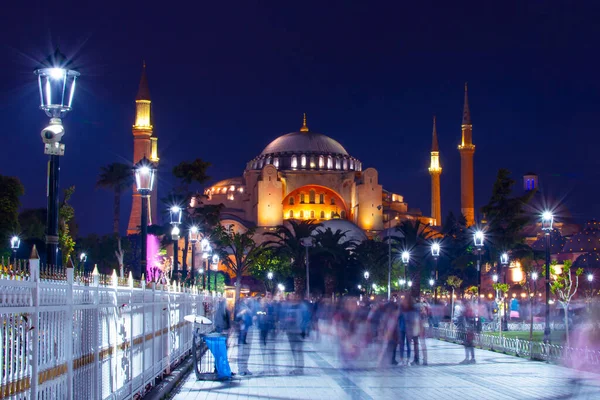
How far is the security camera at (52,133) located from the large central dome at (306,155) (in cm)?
11238

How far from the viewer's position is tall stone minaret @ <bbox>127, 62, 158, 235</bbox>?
89188 millimetres

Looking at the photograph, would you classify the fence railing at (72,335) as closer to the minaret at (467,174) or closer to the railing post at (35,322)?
the railing post at (35,322)

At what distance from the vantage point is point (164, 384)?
40.4 feet

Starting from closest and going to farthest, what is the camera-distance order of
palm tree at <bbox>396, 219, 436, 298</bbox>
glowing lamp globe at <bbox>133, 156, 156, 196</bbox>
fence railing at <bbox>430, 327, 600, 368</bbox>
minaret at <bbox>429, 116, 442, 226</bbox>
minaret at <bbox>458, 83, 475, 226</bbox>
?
fence railing at <bbox>430, 327, 600, 368</bbox>
glowing lamp globe at <bbox>133, 156, 156, 196</bbox>
palm tree at <bbox>396, 219, 436, 298</bbox>
minaret at <bbox>458, 83, 475, 226</bbox>
minaret at <bbox>429, 116, 442, 226</bbox>

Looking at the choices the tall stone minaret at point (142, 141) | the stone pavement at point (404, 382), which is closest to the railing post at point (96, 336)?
the stone pavement at point (404, 382)

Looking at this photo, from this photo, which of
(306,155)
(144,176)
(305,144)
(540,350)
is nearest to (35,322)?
(144,176)

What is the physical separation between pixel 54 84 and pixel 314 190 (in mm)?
108972

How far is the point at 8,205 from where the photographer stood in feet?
150

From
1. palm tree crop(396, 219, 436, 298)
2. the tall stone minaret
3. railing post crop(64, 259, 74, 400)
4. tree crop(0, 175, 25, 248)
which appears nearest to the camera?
railing post crop(64, 259, 74, 400)

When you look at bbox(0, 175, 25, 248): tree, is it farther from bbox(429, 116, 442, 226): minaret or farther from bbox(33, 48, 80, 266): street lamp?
bbox(429, 116, 442, 226): minaret

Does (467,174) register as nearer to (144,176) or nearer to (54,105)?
(144,176)

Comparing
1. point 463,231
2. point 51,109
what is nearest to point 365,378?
point 51,109

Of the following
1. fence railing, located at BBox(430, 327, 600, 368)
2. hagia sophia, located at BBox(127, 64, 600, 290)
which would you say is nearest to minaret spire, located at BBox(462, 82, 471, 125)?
hagia sophia, located at BBox(127, 64, 600, 290)

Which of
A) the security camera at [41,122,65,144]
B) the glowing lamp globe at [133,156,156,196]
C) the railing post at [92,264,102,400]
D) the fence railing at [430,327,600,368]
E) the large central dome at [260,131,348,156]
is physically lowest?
the fence railing at [430,327,600,368]
